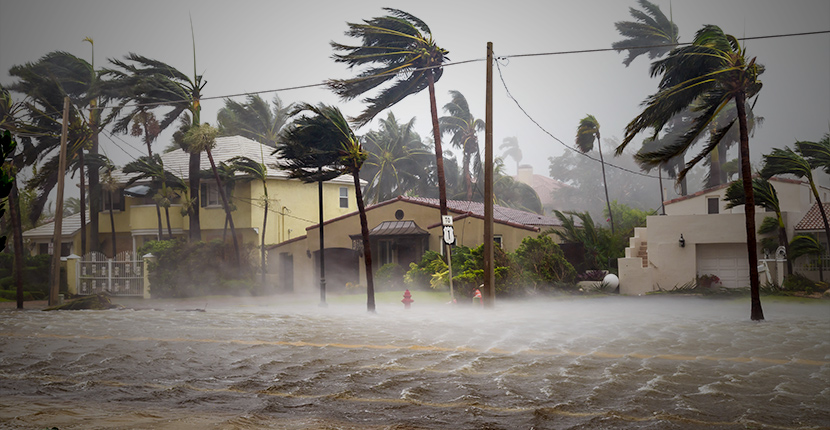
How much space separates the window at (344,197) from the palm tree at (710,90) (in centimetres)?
2393

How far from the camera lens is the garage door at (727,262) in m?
28.4

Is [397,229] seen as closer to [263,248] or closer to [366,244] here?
[263,248]

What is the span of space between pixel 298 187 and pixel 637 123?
79.1 feet

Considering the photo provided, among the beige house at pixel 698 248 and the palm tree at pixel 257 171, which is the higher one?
the palm tree at pixel 257 171

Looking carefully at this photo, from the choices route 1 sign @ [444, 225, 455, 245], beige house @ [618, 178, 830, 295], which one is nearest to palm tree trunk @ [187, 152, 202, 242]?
route 1 sign @ [444, 225, 455, 245]

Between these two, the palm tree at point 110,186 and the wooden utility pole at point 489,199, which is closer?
the wooden utility pole at point 489,199

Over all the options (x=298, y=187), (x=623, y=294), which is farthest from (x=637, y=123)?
(x=298, y=187)

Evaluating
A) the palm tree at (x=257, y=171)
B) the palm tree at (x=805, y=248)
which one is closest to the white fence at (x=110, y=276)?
the palm tree at (x=257, y=171)

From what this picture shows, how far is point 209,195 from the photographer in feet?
133

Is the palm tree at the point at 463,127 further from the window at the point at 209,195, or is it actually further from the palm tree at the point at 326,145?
the palm tree at the point at 326,145

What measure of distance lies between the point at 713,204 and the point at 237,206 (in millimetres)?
24124

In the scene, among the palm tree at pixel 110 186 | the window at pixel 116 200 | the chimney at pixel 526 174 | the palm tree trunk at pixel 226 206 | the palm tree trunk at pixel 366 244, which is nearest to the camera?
the palm tree trunk at pixel 366 244

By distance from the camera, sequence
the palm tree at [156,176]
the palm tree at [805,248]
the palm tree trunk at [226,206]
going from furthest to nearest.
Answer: the palm tree at [156,176]
the palm tree trunk at [226,206]
the palm tree at [805,248]

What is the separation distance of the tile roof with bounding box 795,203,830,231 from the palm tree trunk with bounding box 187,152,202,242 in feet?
94.1
